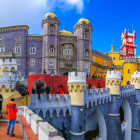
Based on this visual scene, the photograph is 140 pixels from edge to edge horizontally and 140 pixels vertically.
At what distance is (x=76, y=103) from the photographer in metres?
13.9

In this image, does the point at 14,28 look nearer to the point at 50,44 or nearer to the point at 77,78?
the point at 50,44

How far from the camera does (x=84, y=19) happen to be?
37.3 metres

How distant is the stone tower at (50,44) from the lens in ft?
112

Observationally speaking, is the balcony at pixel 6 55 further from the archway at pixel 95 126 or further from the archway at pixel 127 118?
the archway at pixel 127 118

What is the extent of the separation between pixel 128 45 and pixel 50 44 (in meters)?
46.6

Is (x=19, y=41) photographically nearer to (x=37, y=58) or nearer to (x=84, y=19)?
(x=37, y=58)

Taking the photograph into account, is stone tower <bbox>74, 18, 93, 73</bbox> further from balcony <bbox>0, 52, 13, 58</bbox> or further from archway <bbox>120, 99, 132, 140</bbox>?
balcony <bbox>0, 52, 13, 58</bbox>

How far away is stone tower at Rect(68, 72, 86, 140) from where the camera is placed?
45.4 ft

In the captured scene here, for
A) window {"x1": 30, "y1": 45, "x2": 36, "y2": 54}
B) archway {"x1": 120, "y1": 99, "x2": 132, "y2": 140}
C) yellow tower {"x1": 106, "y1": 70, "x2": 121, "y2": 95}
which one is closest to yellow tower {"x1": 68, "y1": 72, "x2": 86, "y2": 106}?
yellow tower {"x1": 106, "y1": 70, "x2": 121, "y2": 95}

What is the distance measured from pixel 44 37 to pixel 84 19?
34.9 feet

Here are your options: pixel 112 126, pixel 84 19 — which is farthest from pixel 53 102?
pixel 84 19

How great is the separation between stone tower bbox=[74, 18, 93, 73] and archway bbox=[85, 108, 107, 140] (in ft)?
54.7

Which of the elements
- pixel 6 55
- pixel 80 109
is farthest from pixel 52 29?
pixel 80 109

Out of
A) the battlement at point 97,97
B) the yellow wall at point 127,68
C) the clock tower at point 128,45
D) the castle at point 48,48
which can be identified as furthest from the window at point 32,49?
the clock tower at point 128,45
